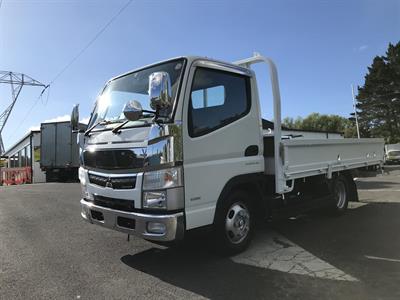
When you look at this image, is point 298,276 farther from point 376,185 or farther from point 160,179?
point 376,185

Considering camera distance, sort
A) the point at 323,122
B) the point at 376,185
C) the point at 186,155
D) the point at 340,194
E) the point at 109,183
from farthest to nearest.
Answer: the point at 323,122, the point at 376,185, the point at 340,194, the point at 109,183, the point at 186,155

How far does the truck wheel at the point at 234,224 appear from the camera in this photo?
16.0ft

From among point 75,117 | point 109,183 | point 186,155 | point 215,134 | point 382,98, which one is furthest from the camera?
point 382,98

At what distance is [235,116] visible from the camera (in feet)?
16.9

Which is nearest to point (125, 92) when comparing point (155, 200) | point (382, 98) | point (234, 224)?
point (155, 200)

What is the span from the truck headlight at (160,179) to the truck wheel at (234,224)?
0.90 meters

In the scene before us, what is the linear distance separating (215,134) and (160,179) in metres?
1.02

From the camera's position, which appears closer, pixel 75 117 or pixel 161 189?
pixel 161 189

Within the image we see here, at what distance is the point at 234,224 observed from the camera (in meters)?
5.09

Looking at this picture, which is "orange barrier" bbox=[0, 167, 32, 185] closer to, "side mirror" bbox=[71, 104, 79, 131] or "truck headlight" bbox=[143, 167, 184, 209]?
"side mirror" bbox=[71, 104, 79, 131]

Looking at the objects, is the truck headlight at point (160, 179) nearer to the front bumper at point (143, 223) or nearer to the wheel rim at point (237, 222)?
the front bumper at point (143, 223)

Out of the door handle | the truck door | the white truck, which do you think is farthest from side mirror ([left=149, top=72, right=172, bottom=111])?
the door handle

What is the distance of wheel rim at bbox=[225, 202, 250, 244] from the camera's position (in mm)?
5039

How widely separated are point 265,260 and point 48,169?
796 inches
